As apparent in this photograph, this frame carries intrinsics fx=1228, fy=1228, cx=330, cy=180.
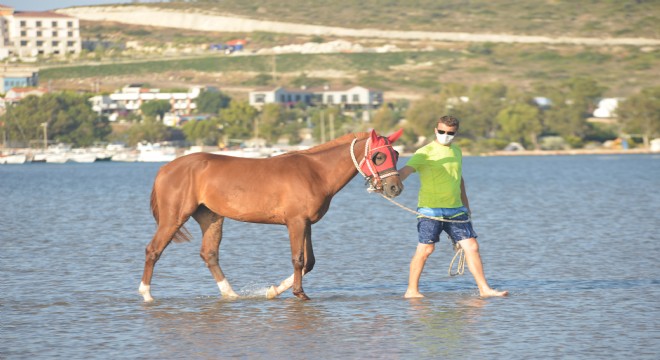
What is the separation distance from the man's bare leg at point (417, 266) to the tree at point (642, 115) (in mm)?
138040

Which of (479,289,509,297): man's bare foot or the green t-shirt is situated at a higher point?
the green t-shirt

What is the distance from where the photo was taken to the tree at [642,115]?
149m

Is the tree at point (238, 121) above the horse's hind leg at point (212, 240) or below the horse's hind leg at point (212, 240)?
below

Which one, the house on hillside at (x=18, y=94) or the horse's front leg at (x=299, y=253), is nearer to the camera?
the horse's front leg at (x=299, y=253)

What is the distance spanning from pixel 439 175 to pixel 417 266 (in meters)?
1.26

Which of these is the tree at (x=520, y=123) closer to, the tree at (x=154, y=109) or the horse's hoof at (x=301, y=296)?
the tree at (x=154, y=109)

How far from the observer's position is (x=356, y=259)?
21750 millimetres

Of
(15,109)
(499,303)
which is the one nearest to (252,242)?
(499,303)

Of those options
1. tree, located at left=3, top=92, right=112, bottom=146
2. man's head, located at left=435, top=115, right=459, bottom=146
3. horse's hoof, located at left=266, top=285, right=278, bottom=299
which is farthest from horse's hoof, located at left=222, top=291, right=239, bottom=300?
tree, located at left=3, top=92, right=112, bottom=146

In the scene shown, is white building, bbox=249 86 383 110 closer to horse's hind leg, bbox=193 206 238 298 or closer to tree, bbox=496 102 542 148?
tree, bbox=496 102 542 148

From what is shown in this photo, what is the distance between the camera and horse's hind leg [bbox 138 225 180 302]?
15875 mm

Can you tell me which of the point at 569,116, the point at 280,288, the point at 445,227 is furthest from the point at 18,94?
the point at 445,227

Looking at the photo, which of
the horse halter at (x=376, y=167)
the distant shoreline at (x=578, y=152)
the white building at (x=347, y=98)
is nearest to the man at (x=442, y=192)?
the horse halter at (x=376, y=167)

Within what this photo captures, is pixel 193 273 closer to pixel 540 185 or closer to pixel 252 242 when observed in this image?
pixel 252 242
